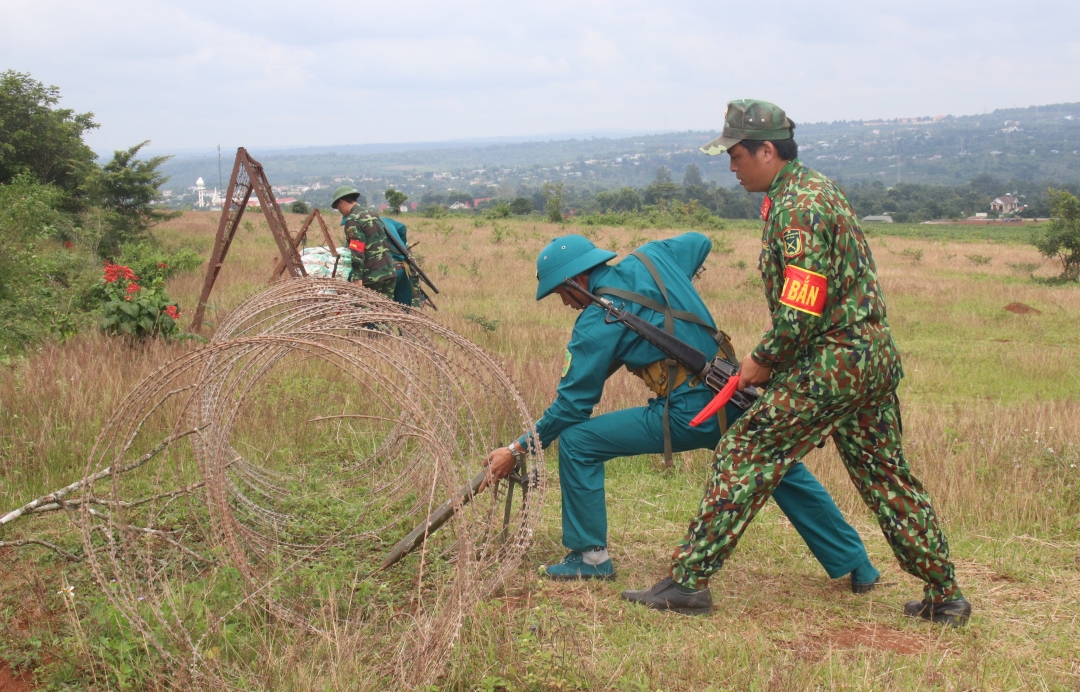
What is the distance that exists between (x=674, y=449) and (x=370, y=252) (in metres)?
5.55

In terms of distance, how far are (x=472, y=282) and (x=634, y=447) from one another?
12469mm

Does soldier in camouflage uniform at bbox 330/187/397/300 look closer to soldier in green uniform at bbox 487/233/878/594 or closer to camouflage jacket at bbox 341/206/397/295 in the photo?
camouflage jacket at bbox 341/206/397/295

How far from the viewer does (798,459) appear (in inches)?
143

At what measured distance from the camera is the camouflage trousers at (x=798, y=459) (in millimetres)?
3570

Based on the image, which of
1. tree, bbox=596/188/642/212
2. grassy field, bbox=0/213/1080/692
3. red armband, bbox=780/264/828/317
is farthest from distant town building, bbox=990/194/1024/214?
red armband, bbox=780/264/828/317

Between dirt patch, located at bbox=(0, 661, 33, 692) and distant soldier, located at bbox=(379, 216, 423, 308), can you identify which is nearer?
dirt patch, located at bbox=(0, 661, 33, 692)

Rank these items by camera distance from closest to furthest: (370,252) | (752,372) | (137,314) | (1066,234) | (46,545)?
(752,372), (46,545), (137,314), (370,252), (1066,234)

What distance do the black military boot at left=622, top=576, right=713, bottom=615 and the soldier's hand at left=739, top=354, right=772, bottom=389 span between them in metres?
0.97

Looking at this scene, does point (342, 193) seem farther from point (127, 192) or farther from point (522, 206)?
point (522, 206)

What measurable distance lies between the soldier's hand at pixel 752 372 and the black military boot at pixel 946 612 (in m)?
1.30

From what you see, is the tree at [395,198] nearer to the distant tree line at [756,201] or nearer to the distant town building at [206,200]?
the distant town building at [206,200]

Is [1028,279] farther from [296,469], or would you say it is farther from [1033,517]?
[296,469]

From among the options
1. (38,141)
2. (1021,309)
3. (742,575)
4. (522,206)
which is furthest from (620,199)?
(742,575)

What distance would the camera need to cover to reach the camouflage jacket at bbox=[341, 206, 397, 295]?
29.0ft
